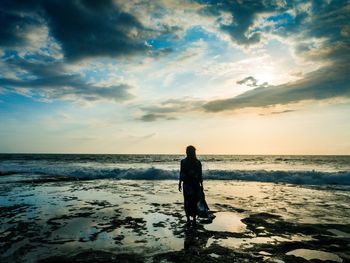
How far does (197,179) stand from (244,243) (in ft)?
7.80

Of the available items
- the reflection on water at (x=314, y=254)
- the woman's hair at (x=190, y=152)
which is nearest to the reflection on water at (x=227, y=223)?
the reflection on water at (x=314, y=254)

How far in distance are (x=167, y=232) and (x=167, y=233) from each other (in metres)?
0.10

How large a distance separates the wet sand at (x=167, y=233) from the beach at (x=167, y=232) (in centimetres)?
2

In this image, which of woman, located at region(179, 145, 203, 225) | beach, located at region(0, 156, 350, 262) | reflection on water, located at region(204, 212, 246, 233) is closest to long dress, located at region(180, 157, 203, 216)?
woman, located at region(179, 145, 203, 225)

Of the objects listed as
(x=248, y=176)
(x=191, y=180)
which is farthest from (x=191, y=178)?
(x=248, y=176)

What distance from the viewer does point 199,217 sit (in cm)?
905

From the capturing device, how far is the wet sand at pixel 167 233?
5414 millimetres

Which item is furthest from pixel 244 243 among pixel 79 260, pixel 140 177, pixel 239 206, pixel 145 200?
pixel 140 177

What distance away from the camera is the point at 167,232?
716 centimetres

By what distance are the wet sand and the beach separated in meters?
0.02

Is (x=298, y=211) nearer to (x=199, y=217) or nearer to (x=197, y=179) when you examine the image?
(x=199, y=217)

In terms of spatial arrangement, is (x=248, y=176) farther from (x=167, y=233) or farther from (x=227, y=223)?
(x=167, y=233)

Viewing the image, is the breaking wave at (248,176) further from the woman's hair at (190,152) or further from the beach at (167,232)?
the woman's hair at (190,152)

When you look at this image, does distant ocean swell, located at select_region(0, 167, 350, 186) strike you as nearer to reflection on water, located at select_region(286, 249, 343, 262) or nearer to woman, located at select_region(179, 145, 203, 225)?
woman, located at select_region(179, 145, 203, 225)
